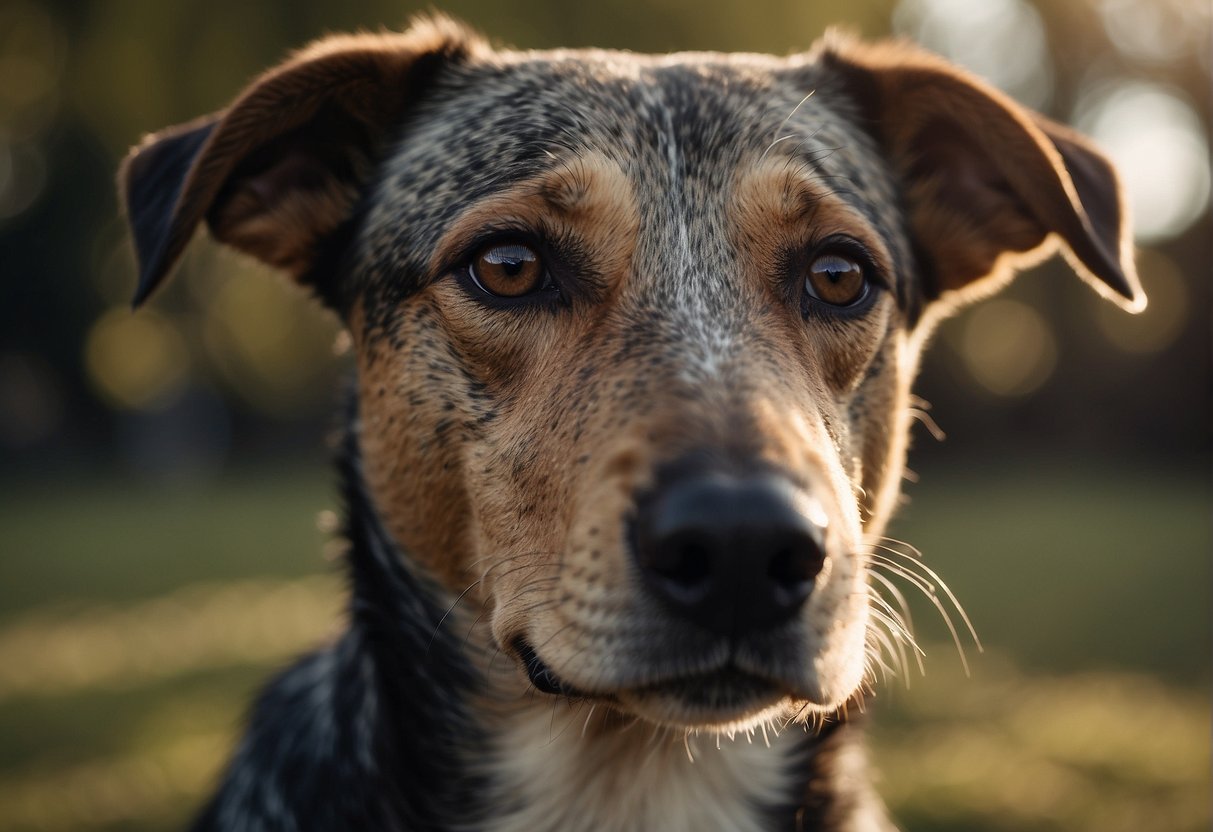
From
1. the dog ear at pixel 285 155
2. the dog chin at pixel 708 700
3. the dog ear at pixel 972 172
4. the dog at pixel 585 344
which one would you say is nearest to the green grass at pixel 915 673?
the dog ear at pixel 972 172

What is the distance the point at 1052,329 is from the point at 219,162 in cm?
2836

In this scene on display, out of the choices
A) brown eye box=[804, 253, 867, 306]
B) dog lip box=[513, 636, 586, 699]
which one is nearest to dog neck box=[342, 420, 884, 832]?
dog lip box=[513, 636, 586, 699]

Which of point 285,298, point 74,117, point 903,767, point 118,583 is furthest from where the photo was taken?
point 285,298

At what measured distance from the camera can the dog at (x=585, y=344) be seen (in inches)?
103

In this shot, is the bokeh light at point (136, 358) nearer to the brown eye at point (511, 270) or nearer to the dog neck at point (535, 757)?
the dog neck at point (535, 757)

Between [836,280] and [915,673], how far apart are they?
20.4ft

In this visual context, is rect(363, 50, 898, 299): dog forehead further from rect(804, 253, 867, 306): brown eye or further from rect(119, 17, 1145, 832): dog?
rect(804, 253, 867, 306): brown eye

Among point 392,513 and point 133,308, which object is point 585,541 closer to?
point 392,513

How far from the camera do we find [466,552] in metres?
3.28

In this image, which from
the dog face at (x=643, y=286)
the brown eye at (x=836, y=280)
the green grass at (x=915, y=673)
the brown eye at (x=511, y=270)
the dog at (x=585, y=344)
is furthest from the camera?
the green grass at (x=915, y=673)

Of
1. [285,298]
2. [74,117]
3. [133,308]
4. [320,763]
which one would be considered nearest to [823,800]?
[320,763]

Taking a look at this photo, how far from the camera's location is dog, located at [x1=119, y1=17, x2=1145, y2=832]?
2607 millimetres

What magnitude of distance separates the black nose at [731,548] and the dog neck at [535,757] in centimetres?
112

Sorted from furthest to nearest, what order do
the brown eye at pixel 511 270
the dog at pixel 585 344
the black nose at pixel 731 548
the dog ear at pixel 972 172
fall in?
the dog ear at pixel 972 172 → the brown eye at pixel 511 270 → the dog at pixel 585 344 → the black nose at pixel 731 548
